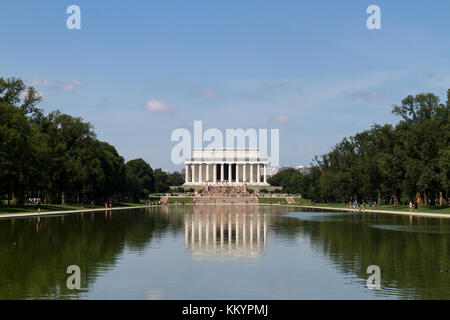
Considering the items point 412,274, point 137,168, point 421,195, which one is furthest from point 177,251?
point 137,168

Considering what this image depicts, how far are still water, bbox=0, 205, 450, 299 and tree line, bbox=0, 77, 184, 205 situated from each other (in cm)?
3520

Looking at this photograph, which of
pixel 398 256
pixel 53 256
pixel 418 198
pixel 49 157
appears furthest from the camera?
pixel 418 198

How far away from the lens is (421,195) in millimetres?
89188

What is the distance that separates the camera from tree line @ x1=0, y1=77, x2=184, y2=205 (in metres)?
66.8

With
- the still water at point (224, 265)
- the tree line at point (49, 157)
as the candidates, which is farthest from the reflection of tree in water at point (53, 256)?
the tree line at point (49, 157)

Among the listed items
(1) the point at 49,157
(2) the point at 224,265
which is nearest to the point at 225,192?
(1) the point at 49,157

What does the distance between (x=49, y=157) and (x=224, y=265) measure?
62148 mm

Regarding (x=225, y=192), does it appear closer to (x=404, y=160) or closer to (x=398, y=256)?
(x=404, y=160)

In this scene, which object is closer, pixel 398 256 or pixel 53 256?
pixel 53 256

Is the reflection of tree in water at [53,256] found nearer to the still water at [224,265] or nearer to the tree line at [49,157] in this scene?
the still water at [224,265]

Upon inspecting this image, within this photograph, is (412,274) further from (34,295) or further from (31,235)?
(31,235)

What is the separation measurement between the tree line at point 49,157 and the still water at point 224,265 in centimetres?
3520

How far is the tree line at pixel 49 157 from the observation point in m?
66.8

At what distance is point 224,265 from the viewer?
2103 cm
